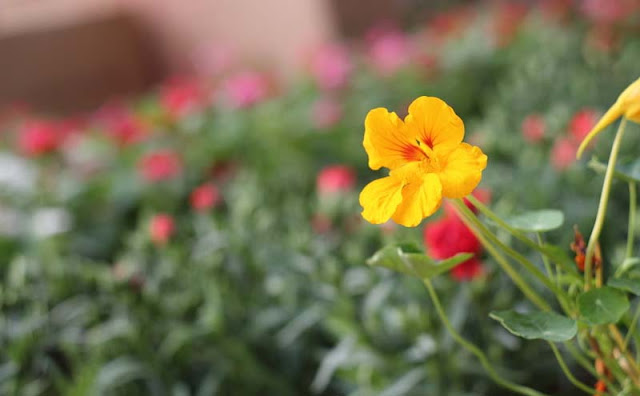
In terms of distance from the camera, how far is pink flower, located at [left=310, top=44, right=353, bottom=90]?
8.52ft

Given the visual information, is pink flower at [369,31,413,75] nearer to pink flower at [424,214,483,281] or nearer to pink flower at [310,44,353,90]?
pink flower at [310,44,353,90]

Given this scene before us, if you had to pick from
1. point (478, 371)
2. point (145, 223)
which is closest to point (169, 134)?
point (145, 223)

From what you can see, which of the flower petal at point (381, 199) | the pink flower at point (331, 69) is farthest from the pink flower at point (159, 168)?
the flower petal at point (381, 199)

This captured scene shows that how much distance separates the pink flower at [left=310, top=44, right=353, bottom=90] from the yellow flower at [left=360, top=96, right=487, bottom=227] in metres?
2.05

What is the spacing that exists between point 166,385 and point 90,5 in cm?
385

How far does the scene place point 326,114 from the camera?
2365 millimetres

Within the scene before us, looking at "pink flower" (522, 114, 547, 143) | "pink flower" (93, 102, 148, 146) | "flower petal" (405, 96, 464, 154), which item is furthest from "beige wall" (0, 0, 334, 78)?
"flower petal" (405, 96, 464, 154)

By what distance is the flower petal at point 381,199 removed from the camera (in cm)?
55

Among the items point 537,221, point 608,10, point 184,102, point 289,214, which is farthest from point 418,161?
point 608,10

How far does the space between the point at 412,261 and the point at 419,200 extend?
86mm

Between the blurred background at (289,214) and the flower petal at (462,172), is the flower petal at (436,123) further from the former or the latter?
the blurred background at (289,214)

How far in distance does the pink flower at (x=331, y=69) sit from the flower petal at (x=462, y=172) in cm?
208

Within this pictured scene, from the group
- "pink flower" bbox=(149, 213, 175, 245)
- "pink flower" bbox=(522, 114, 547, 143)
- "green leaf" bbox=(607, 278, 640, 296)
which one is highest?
"green leaf" bbox=(607, 278, 640, 296)

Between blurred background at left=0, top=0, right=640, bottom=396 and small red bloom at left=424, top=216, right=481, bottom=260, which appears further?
blurred background at left=0, top=0, right=640, bottom=396
